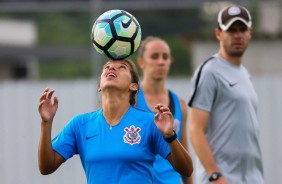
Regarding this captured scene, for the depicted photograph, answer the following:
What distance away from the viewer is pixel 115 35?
5480mm

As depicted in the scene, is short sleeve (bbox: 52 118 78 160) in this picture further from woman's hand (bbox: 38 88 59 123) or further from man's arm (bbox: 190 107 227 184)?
man's arm (bbox: 190 107 227 184)

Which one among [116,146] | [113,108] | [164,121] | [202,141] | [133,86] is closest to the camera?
[164,121]

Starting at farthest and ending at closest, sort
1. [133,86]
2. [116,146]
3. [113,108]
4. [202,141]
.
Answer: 1. [202,141]
2. [133,86]
3. [113,108]
4. [116,146]

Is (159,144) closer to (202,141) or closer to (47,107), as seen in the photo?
(47,107)

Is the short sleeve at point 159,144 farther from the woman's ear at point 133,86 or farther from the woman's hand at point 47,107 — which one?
the woman's hand at point 47,107

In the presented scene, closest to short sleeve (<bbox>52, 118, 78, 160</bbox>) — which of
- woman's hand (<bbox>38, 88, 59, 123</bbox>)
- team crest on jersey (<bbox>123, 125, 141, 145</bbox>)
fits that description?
woman's hand (<bbox>38, 88, 59, 123</bbox>)

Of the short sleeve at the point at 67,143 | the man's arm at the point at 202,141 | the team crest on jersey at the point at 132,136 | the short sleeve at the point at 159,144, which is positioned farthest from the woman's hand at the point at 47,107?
the man's arm at the point at 202,141

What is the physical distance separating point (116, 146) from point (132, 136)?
0.11 m

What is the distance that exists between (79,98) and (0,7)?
417 cm

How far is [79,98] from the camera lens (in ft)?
43.6

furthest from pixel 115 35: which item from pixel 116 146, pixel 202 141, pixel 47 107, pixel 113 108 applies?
pixel 202 141

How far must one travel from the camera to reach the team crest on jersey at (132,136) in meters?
5.21

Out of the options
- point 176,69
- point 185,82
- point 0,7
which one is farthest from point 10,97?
point 176,69

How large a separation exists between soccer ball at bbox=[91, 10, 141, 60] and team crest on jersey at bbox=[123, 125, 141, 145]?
0.49 meters
